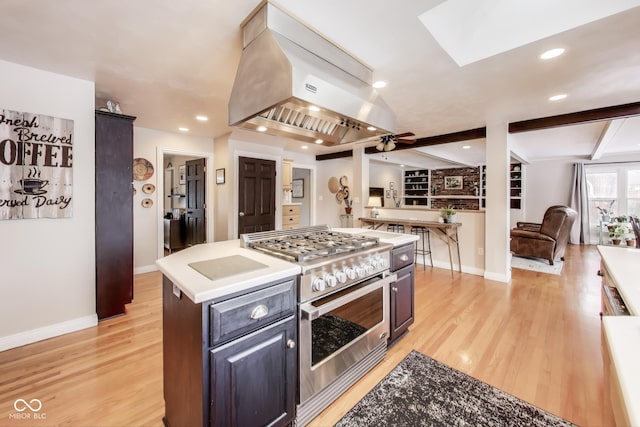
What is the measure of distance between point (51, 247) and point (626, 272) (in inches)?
161

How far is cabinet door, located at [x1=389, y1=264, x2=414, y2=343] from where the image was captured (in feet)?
6.82

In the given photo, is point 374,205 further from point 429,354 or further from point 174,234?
point 174,234

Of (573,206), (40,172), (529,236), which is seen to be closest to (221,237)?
(40,172)

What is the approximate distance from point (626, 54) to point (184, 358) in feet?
11.6

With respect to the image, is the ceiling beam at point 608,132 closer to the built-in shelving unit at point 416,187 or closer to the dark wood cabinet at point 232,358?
the built-in shelving unit at point 416,187

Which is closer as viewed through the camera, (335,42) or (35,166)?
(335,42)

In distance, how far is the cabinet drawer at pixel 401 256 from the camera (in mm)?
2075

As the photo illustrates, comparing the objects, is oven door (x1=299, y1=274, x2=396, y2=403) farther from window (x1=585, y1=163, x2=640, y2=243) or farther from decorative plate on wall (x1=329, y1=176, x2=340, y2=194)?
window (x1=585, y1=163, x2=640, y2=243)

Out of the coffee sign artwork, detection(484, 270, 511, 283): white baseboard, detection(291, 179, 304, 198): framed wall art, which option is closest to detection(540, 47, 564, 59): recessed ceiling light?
detection(484, 270, 511, 283): white baseboard

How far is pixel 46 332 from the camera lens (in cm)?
231

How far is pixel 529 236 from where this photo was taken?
4809 millimetres

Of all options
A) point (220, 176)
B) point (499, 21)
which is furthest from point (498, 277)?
point (220, 176)

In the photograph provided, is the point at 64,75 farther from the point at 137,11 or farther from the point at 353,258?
the point at 353,258

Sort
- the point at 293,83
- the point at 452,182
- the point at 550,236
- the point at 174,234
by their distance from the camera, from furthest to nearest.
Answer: the point at 452,182, the point at 174,234, the point at 550,236, the point at 293,83
